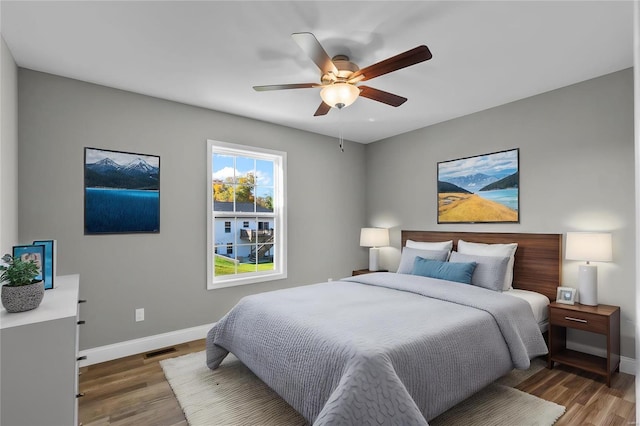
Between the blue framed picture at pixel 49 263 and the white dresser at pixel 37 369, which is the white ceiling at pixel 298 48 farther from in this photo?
the white dresser at pixel 37 369

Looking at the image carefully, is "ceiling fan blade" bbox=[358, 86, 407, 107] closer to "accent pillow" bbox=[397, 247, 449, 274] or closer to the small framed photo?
"accent pillow" bbox=[397, 247, 449, 274]

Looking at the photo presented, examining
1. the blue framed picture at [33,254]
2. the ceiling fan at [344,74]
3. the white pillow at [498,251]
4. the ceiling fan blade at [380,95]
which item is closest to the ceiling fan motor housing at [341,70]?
the ceiling fan at [344,74]

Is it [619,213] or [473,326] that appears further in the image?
[619,213]

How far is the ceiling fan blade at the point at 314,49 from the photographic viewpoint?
1732 mm

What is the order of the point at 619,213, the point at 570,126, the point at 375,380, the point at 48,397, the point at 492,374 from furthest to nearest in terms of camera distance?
the point at 570,126 < the point at 619,213 < the point at 492,374 < the point at 375,380 < the point at 48,397

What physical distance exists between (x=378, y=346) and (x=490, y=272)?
6.20 ft

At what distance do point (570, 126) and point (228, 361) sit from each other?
3838 mm

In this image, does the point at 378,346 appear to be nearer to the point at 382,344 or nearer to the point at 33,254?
the point at 382,344

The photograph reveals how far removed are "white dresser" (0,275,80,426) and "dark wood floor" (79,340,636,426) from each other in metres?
0.81

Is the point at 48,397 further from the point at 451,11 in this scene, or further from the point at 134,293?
the point at 451,11

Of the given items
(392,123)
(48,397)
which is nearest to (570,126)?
(392,123)

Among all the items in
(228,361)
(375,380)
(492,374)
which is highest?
(375,380)

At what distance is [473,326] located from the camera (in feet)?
7.06

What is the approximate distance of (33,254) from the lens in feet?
6.83
